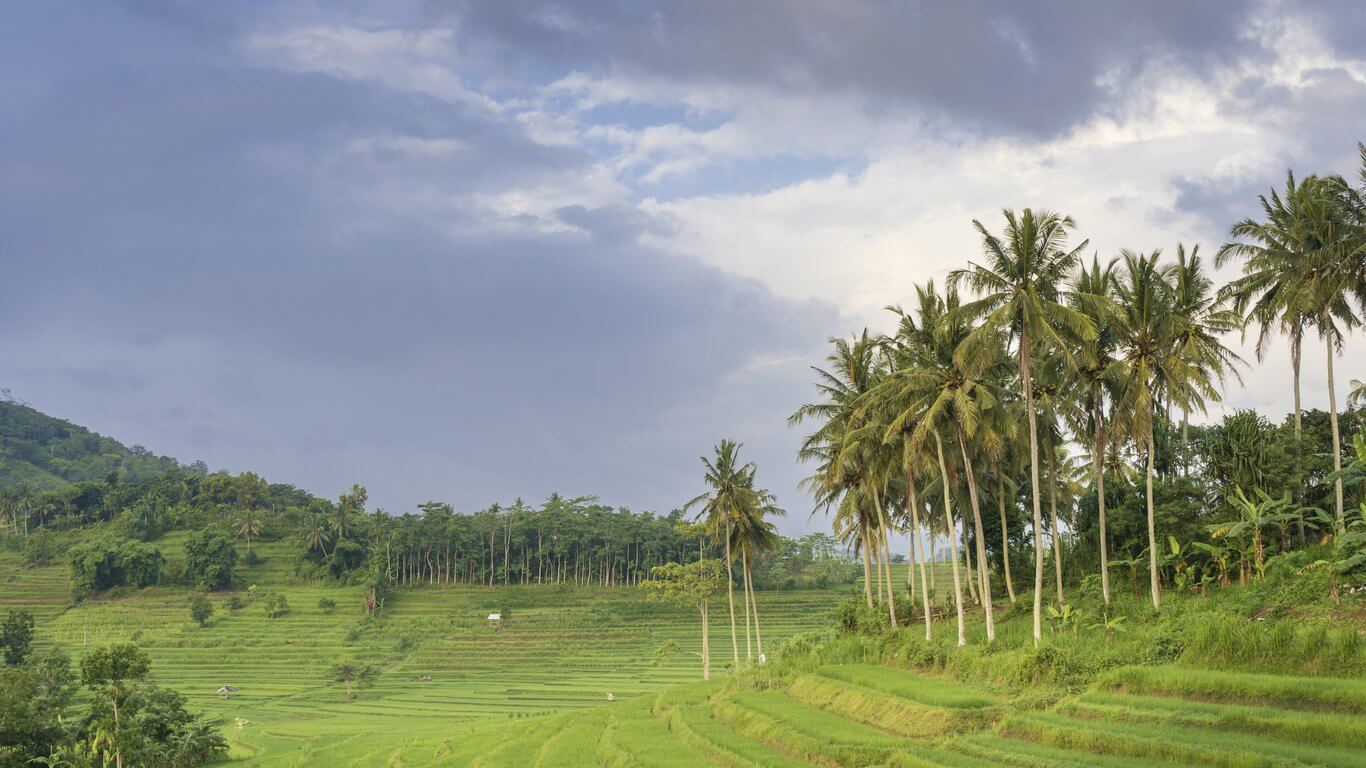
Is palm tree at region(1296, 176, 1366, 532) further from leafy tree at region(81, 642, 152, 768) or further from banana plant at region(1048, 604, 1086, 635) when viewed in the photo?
leafy tree at region(81, 642, 152, 768)

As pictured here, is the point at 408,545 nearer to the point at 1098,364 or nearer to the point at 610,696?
the point at 610,696

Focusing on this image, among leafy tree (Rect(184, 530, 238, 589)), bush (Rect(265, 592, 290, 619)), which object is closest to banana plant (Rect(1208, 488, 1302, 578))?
bush (Rect(265, 592, 290, 619))

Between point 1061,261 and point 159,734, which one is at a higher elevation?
point 1061,261

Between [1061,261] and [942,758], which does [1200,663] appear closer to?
[942,758]

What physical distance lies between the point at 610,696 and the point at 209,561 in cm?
8273

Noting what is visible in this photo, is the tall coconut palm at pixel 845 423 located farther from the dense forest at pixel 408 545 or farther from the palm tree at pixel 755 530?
the dense forest at pixel 408 545

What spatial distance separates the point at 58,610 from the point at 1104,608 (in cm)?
12490

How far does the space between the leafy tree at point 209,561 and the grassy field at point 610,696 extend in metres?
4.04

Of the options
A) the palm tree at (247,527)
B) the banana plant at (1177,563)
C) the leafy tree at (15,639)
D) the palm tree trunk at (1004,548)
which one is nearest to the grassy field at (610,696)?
the palm tree trunk at (1004,548)

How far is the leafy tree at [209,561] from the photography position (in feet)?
418

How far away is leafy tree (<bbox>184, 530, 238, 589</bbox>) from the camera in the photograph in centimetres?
12738

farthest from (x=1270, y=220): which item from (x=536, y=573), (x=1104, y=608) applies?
(x=536, y=573)

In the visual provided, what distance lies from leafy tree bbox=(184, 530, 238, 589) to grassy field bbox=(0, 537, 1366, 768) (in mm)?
4039

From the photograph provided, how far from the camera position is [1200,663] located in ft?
83.7
